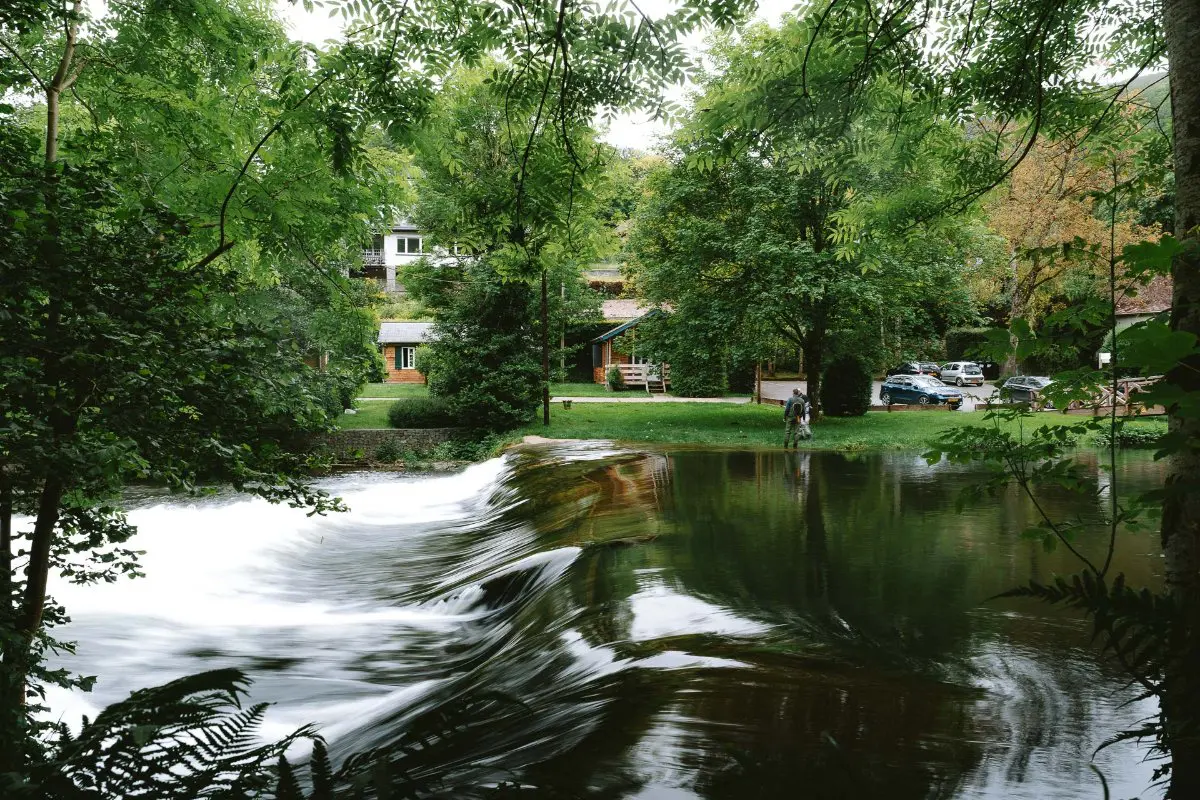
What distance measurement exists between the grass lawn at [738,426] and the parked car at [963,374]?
16.6 metres

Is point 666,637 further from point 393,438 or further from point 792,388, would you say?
point 792,388

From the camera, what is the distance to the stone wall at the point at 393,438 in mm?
25359

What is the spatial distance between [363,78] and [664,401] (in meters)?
31.6

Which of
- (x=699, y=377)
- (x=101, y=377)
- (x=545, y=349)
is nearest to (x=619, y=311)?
(x=699, y=377)

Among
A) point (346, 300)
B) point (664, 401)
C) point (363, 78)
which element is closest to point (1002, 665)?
point (363, 78)

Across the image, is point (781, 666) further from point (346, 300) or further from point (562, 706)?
point (346, 300)

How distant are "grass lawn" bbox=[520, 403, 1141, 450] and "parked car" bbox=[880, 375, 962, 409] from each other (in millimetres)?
3584

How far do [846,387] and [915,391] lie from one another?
7.37 m

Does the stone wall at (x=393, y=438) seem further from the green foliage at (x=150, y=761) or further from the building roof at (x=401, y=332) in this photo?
the building roof at (x=401, y=332)

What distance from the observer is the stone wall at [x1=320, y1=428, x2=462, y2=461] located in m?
25.4

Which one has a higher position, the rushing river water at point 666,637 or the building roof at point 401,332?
the building roof at point 401,332

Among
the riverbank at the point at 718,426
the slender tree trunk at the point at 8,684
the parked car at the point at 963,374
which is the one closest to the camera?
the slender tree trunk at the point at 8,684

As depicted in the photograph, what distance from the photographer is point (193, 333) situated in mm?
3742

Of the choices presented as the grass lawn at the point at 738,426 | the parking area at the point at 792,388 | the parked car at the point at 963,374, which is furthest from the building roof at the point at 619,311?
the parked car at the point at 963,374
